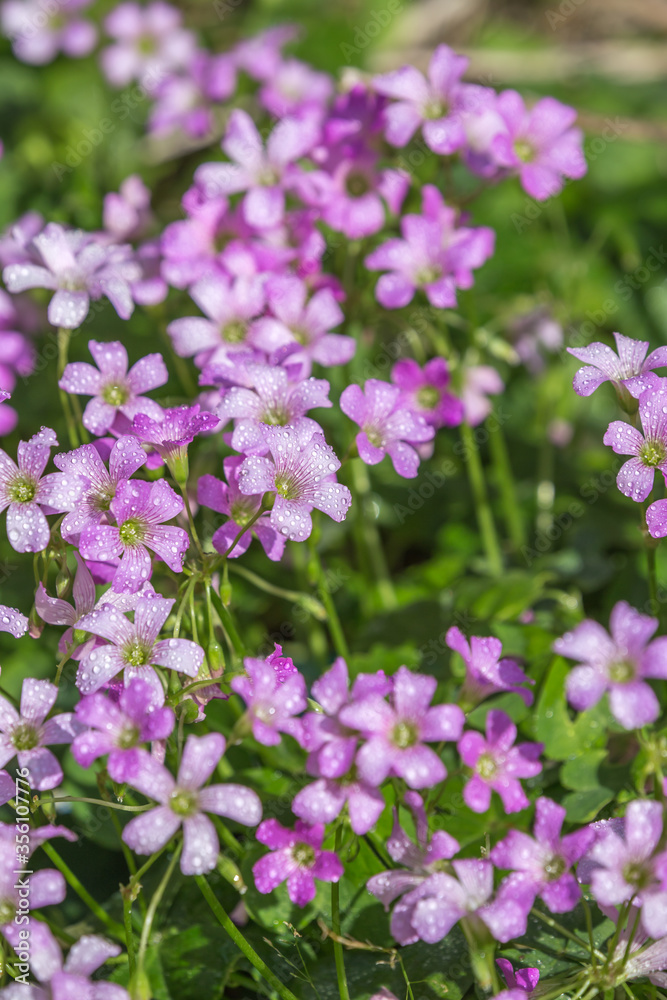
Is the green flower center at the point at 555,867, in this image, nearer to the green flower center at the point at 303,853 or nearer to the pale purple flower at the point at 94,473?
the green flower center at the point at 303,853

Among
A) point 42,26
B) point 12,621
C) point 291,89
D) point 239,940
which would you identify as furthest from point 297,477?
point 42,26

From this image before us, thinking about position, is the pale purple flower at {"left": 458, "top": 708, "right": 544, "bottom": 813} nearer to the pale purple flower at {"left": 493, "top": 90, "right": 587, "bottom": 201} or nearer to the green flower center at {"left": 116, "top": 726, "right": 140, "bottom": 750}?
the green flower center at {"left": 116, "top": 726, "right": 140, "bottom": 750}

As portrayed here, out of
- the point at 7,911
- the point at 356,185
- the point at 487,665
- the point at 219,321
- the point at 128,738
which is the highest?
the point at 356,185

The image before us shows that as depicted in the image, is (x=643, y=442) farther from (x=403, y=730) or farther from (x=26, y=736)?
(x=26, y=736)

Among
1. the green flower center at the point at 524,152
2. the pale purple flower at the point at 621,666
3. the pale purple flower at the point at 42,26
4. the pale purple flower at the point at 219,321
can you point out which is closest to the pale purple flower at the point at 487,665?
the pale purple flower at the point at 621,666

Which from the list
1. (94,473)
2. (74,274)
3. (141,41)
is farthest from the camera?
(141,41)

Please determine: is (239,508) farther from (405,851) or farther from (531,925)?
(531,925)
